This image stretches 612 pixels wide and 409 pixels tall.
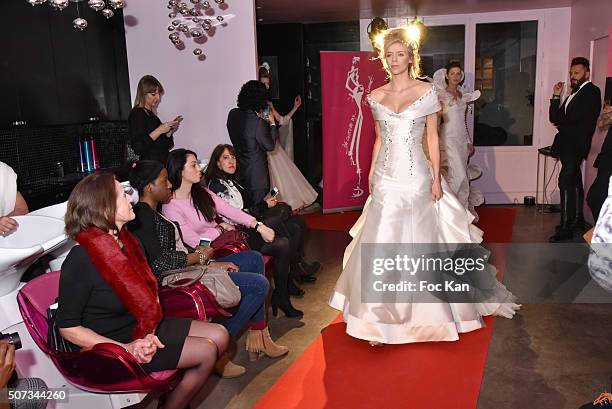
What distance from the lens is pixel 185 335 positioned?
2.41 meters

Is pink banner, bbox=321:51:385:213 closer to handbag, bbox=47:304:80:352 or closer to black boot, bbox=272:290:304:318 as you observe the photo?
black boot, bbox=272:290:304:318

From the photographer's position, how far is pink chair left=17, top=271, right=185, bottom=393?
2.17 metres

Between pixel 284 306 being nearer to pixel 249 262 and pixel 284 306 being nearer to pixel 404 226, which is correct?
pixel 249 262

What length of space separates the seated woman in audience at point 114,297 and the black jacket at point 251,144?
7.32ft

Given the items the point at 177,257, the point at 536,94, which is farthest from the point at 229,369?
the point at 536,94

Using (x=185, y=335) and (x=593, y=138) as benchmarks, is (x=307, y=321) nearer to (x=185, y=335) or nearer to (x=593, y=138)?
(x=185, y=335)

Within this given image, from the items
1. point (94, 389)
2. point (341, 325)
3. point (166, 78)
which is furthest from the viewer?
point (166, 78)

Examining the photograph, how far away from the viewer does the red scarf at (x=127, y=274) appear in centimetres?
220

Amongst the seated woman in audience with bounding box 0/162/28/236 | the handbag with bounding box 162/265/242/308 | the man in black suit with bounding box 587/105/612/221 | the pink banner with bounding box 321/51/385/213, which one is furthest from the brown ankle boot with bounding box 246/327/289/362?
the pink banner with bounding box 321/51/385/213

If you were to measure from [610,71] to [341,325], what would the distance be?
3961mm

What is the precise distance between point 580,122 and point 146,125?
4.17 metres

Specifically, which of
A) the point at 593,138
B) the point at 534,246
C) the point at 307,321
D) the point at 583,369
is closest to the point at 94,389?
the point at 307,321

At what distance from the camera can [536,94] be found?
24.6 feet

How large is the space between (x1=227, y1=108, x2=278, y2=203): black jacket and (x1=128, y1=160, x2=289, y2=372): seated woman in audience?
4.39ft
